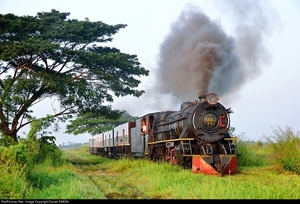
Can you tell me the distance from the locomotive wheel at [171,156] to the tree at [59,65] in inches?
261

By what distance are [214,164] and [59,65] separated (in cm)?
1123

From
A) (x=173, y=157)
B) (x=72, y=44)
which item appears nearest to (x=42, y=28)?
(x=72, y=44)

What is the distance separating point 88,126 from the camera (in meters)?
54.1

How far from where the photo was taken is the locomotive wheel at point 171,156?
14.0m

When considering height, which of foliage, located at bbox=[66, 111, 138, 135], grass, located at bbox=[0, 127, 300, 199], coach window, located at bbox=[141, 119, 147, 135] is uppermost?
foliage, located at bbox=[66, 111, 138, 135]

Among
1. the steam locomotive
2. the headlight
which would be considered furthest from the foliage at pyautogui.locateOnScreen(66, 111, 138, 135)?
the headlight

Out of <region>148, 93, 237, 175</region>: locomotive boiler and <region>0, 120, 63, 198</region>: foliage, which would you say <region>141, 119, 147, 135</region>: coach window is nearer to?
<region>148, 93, 237, 175</region>: locomotive boiler

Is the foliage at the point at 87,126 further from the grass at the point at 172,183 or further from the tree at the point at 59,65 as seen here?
the grass at the point at 172,183

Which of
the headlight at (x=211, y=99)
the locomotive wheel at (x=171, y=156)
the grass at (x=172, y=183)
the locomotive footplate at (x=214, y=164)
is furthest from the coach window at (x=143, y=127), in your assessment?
the locomotive footplate at (x=214, y=164)

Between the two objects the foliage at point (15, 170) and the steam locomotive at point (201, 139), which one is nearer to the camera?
the foliage at point (15, 170)

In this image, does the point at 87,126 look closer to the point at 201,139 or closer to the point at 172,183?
the point at 201,139

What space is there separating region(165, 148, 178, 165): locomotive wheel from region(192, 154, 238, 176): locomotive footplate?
4.82 feet

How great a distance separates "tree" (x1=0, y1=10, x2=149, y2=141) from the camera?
18.1 metres

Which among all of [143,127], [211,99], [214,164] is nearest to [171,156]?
[214,164]
